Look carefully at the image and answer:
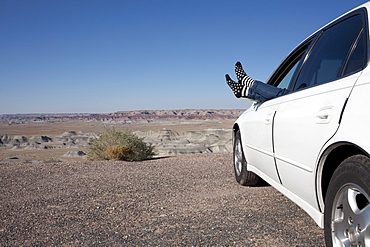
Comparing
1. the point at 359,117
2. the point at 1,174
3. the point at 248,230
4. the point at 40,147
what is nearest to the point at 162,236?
the point at 248,230

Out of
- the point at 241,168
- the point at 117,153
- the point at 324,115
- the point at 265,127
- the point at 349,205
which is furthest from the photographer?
the point at 117,153

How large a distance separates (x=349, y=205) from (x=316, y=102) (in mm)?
858

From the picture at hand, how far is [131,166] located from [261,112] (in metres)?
5.30

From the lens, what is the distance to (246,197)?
5227 millimetres

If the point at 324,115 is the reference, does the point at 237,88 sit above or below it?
above

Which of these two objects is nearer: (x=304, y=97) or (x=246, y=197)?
(x=304, y=97)

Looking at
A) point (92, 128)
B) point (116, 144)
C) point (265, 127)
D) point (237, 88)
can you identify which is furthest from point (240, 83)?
point (92, 128)

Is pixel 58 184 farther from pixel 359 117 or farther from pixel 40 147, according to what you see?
pixel 40 147

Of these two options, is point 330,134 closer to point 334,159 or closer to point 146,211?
point 334,159

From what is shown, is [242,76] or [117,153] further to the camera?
[117,153]

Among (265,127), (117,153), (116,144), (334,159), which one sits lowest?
(117,153)

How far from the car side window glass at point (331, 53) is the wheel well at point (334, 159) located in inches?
24.6

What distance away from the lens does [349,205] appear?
7.34 ft

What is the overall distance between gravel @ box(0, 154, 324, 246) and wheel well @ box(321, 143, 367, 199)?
0.92 metres
